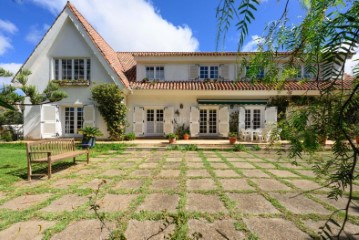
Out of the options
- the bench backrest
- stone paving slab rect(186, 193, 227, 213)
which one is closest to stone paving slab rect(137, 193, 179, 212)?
stone paving slab rect(186, 193, 227, 213)

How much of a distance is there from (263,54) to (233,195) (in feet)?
15.5

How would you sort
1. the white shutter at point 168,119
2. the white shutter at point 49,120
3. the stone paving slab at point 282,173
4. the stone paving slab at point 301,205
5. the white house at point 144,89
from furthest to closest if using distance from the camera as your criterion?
the white shutter at point 168,119 < the white house at point 144,89 < the white shutter at point 49,120 < the stone paving slab at point 282,173 < the stone paving slab at point 301,205

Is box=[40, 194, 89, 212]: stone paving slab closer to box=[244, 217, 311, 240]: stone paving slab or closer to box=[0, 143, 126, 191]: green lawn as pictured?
box=[0, 143, 126, 191]: green lawn

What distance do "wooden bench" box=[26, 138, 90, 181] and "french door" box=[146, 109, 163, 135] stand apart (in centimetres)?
862

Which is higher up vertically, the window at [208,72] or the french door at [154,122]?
the window at [208,72]

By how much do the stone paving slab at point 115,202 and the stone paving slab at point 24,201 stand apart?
1.40 metres

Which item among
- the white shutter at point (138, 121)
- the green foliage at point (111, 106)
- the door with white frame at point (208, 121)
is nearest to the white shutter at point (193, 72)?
the door with white frame at point (208, 121)

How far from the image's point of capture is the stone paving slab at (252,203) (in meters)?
4.52

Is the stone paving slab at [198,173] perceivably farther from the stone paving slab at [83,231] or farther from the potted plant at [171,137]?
the potted plant at [171,137]

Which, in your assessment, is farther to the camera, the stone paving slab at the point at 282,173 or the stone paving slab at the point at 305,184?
the stone paving slab at the point at 282,173

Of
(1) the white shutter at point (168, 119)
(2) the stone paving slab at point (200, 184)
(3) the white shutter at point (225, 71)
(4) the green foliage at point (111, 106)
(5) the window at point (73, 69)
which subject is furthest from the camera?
(3) the white shutter at point (225, 71)

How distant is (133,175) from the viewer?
7430 millimetres

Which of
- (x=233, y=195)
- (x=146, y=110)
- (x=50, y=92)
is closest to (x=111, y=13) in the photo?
(x=233, y=195)

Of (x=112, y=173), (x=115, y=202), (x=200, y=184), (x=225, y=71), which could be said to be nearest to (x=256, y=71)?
(x=115, y=202)
